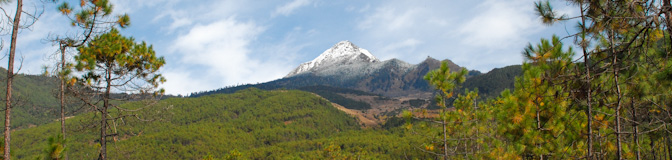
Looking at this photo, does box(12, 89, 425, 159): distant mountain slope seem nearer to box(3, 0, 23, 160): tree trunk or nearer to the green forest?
the green forest

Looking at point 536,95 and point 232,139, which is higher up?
point 536,95

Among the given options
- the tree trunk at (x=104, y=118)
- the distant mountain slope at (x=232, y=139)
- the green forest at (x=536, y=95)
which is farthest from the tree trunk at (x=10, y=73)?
the distant mountain slope at (x=232, y=139)

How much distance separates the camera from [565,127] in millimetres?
9453

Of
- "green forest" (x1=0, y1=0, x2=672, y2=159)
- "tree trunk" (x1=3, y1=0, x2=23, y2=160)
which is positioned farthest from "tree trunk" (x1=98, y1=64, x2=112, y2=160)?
"tree trunk" (x1=3, y1=0, x2=23, y2=160)

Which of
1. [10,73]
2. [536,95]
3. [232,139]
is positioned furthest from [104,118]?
[232,139]

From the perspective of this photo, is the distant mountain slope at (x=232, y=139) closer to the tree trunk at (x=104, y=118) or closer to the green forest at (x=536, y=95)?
the green forest at (x=536, y=95)

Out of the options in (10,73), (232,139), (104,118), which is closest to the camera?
(10,73)

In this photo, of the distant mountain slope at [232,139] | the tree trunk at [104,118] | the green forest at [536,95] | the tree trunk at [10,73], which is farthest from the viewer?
the distant mountain slope at [232,139]

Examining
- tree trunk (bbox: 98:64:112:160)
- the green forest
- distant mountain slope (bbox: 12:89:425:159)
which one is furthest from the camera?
distant mountain slope (bbox: 12:89:425:159)

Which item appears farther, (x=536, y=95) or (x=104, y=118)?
(x=104, y=118)

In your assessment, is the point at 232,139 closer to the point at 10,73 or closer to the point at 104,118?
the point at 104,118

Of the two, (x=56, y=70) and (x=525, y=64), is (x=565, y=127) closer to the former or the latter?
(x=525, y=64)

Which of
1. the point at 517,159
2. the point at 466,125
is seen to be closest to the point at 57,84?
the point at 466,125

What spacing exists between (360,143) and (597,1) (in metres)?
120
